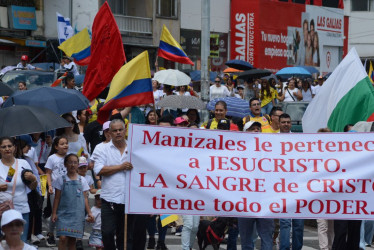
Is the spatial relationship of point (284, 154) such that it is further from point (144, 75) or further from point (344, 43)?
point (344, 43)

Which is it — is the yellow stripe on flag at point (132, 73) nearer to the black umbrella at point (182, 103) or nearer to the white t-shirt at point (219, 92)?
the black umbrella at point (182, 103)

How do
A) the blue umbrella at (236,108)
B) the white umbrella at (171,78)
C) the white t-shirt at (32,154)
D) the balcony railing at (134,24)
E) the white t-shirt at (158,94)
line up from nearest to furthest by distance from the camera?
1. the white t-shirt at (32,154)
2. the blue umbrella at (236,108)
3. the white umbrella at (171,78)
4. the white t-shirt at (158,94)
5. the balcony railing at (134,24)

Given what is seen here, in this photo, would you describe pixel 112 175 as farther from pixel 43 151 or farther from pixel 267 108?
pixel 267 108

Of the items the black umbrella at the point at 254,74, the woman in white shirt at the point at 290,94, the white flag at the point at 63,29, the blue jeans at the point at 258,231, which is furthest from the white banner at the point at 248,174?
the white flag at the point at 63,29

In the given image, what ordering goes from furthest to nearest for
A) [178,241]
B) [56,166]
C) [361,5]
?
[361,5]
[178,241]
[56,166]

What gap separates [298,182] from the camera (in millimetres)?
8844

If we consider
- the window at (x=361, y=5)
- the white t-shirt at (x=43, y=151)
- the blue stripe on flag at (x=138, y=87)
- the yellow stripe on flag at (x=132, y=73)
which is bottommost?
the white t-shirt at (x=43, y=151)

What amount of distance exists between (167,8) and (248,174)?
1172 inches

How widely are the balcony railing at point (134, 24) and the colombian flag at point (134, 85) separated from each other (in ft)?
87.3

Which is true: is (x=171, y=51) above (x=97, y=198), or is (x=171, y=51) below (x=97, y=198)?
above

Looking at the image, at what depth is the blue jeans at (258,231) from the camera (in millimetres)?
9492

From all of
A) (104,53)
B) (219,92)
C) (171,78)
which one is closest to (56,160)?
(104,53)

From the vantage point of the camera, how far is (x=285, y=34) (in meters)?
42.8

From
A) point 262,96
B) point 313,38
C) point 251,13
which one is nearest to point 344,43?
point 313,38
